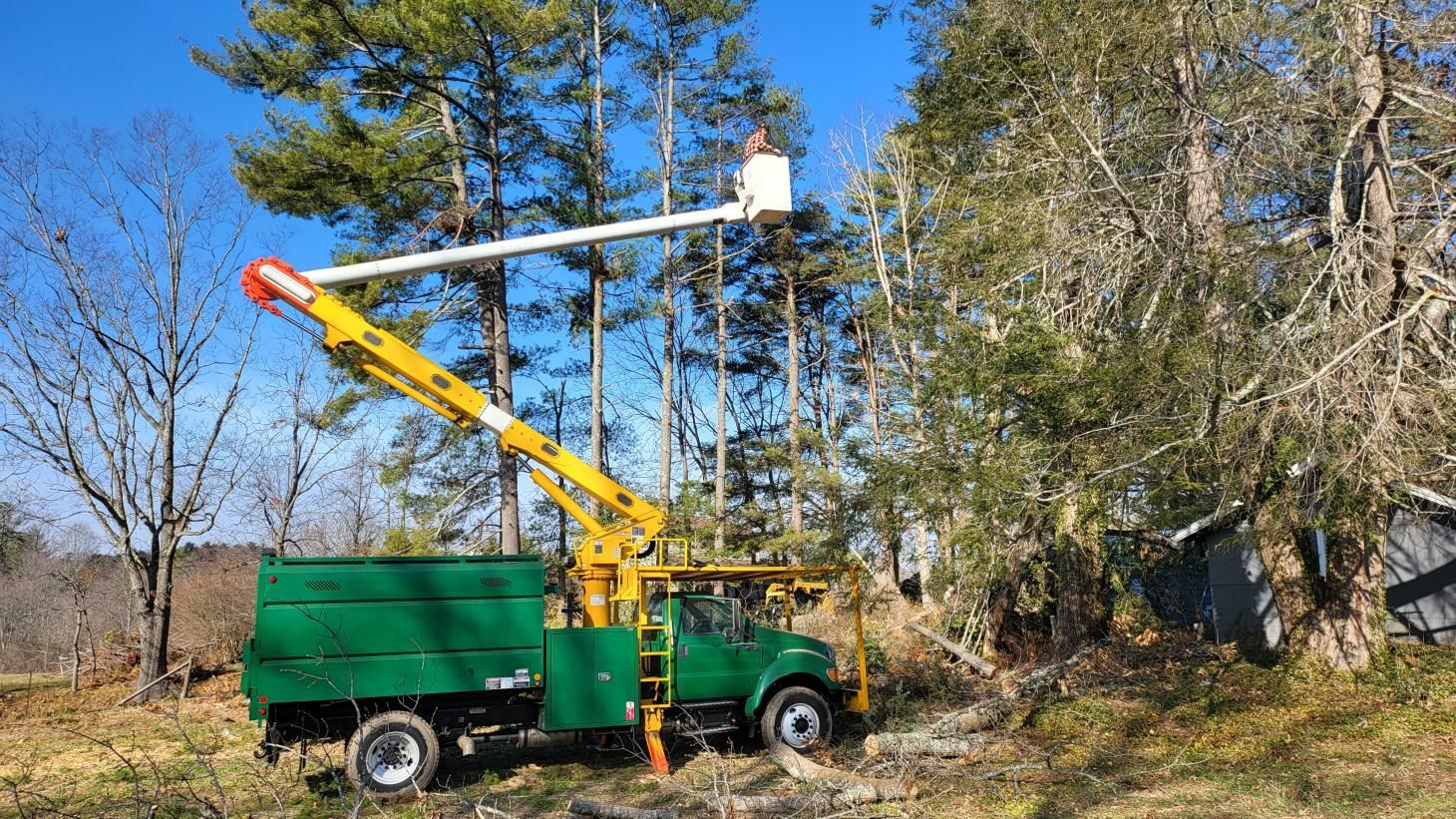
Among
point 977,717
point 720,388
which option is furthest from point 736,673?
point 720,388

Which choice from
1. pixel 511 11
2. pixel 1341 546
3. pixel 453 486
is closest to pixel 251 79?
pixel 511 11

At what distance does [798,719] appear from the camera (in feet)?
36.1

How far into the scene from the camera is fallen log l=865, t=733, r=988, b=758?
990cm

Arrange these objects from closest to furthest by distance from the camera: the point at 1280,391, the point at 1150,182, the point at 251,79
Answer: the point at 1280,391 < the point at 1150,182 < the point at 251,79

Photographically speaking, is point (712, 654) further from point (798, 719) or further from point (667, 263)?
point (667, 263)

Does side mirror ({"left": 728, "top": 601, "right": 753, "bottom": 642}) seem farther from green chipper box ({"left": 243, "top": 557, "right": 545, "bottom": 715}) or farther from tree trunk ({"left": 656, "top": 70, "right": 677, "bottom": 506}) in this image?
tree trunk ({"left": 656, "top": 70, "right": 677, "bottom": 506})

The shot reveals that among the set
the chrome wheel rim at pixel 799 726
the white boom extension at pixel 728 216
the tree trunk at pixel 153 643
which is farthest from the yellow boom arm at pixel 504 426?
the tree trunk at pixel 153 643

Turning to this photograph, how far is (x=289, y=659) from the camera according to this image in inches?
354

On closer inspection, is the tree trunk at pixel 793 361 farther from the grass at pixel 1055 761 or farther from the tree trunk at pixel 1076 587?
the grass at pixel 1055 761

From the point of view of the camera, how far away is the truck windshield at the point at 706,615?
10805 millimetres

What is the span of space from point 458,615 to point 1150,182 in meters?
9.70

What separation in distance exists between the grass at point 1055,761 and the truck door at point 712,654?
0.71m

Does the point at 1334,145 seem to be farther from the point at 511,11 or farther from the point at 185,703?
the point at 185,703

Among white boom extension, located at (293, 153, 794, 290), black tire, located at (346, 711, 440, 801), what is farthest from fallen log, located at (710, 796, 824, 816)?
white boom extension, located at (293, 153, 794, 290)
